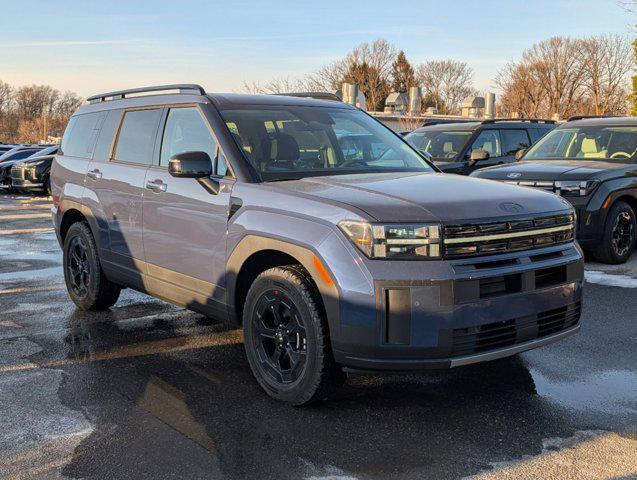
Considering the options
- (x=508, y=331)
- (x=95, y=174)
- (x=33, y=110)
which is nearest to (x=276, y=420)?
(x=508, y=331)

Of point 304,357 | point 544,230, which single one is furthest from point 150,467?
point 544,230

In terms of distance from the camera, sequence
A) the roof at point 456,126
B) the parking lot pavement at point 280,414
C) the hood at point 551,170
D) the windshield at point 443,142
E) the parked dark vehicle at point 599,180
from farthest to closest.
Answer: the roof at point 456,126
the windshield at point 443,142
the hood at point 551,170
the parked dark vehicle at point 599,180
the parking lot pavement at point 280,414

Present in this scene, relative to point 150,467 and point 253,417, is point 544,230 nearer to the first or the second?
point 253,417

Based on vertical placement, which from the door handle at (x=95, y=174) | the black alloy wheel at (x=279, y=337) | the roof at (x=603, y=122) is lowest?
the black alloy wheel at (x=279, y=337)

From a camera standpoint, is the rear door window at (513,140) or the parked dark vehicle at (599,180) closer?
the parked dark vehicle at (599,180)

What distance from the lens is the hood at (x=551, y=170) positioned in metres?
8.85

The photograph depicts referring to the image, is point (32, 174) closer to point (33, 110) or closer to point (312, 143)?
point (312, 143)

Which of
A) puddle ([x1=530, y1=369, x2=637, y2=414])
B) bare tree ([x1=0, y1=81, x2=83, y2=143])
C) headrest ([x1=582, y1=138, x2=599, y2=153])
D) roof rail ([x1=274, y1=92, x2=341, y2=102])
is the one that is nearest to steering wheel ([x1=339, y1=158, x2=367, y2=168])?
roof rail ([x1=274, y1=92, x2=341, y2=102])

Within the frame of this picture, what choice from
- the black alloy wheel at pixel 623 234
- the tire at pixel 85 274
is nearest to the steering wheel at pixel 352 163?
the tire at pixel 85 274

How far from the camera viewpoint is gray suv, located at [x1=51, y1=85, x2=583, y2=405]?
3.77 meters

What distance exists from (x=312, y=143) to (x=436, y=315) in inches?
76.7

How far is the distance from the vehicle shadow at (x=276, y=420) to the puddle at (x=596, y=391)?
118 mm

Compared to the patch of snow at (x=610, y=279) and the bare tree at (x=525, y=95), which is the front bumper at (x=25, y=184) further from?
the bare tree at (x=525, y=95)

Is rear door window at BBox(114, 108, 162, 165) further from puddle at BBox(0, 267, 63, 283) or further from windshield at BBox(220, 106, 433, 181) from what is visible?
puddle at BBox(0, 267, 63, 283)
